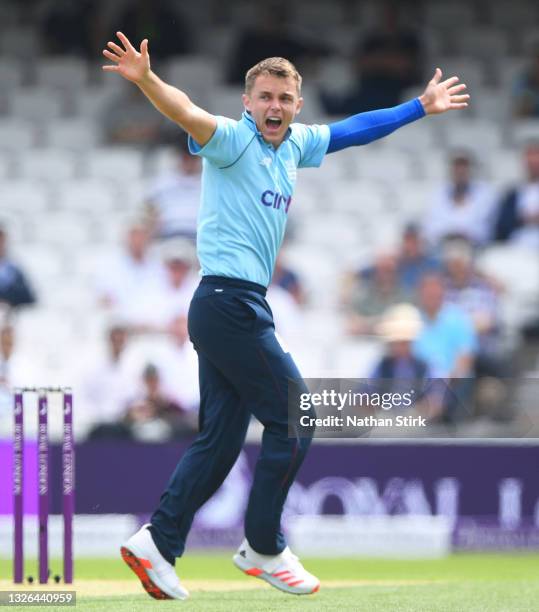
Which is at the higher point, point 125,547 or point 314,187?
point 314,187

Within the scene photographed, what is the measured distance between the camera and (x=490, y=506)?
364 inches

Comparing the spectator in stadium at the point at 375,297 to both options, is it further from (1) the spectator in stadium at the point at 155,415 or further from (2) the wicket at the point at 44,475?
(2) the wicket at the point at 44,475

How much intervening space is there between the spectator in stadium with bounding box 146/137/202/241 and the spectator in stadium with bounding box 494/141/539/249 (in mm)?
2074

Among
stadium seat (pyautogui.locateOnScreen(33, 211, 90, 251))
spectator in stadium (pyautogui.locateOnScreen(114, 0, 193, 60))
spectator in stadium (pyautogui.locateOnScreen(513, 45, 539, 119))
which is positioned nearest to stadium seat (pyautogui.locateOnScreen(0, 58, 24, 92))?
spectator in stadium (pyautogui.locateOnScreen(114, 0, 193, 60))

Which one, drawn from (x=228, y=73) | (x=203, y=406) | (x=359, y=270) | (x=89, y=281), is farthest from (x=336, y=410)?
(x=228, y=73)

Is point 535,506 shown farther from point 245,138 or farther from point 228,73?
point 228,73

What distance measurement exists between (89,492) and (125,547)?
12.4ft

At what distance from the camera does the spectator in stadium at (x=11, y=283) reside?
10945mm


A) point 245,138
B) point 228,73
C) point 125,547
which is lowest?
point 125,547

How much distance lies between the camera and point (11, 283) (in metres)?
11.0

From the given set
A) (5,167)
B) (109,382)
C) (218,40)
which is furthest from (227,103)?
(109,382)

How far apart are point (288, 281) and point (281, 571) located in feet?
16.7

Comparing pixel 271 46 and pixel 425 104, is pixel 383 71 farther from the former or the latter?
pixel 425 104

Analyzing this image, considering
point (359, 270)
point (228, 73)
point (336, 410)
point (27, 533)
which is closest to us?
point (336, 410)
